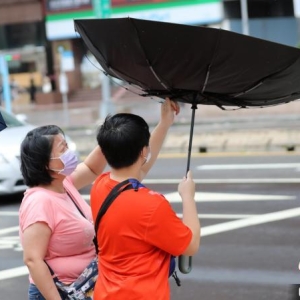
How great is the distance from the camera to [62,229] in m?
3.02

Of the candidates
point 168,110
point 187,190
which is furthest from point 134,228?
point 168,110

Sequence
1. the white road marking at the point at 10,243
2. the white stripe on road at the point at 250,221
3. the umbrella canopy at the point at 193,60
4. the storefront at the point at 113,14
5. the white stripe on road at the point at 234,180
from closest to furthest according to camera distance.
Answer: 1. the umbrella canopy at the point at 193,60
2. the white road marking at the point at 10,243
3. the white stripe on road at the point at 250,221
4. the white stripe on road at the point at 234,180
5. the storefront at the point at 113,14

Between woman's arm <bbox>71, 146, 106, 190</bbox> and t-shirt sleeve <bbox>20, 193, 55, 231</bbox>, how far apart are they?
50 cm

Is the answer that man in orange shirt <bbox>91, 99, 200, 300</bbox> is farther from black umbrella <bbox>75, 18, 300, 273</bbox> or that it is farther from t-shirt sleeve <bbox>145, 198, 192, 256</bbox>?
black umbrella <bbox>75, 18, 300, 273</bbox>

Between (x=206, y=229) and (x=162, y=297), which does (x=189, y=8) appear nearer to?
(x=206, y=229)

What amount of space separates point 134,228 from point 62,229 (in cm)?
52

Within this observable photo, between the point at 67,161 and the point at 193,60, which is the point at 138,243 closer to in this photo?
the point at 67,161

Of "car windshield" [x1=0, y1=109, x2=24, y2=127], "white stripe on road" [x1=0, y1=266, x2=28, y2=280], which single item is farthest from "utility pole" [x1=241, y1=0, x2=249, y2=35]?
"white stripe on road" [x1=0, y1=266, x2=28, y2=280]

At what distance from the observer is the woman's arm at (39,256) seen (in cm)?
291

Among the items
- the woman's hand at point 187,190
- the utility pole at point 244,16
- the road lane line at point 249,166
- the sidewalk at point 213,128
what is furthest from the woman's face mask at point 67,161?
the utility pole at point 244,16

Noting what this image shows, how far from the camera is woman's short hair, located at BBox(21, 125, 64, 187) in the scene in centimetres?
308

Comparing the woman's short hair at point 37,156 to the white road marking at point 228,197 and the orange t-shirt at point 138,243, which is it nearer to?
the orange t-shirt at point 138,243

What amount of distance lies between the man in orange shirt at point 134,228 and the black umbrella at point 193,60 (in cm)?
28

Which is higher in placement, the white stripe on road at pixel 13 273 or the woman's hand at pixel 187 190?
the woman's hand at pixel 187 190
